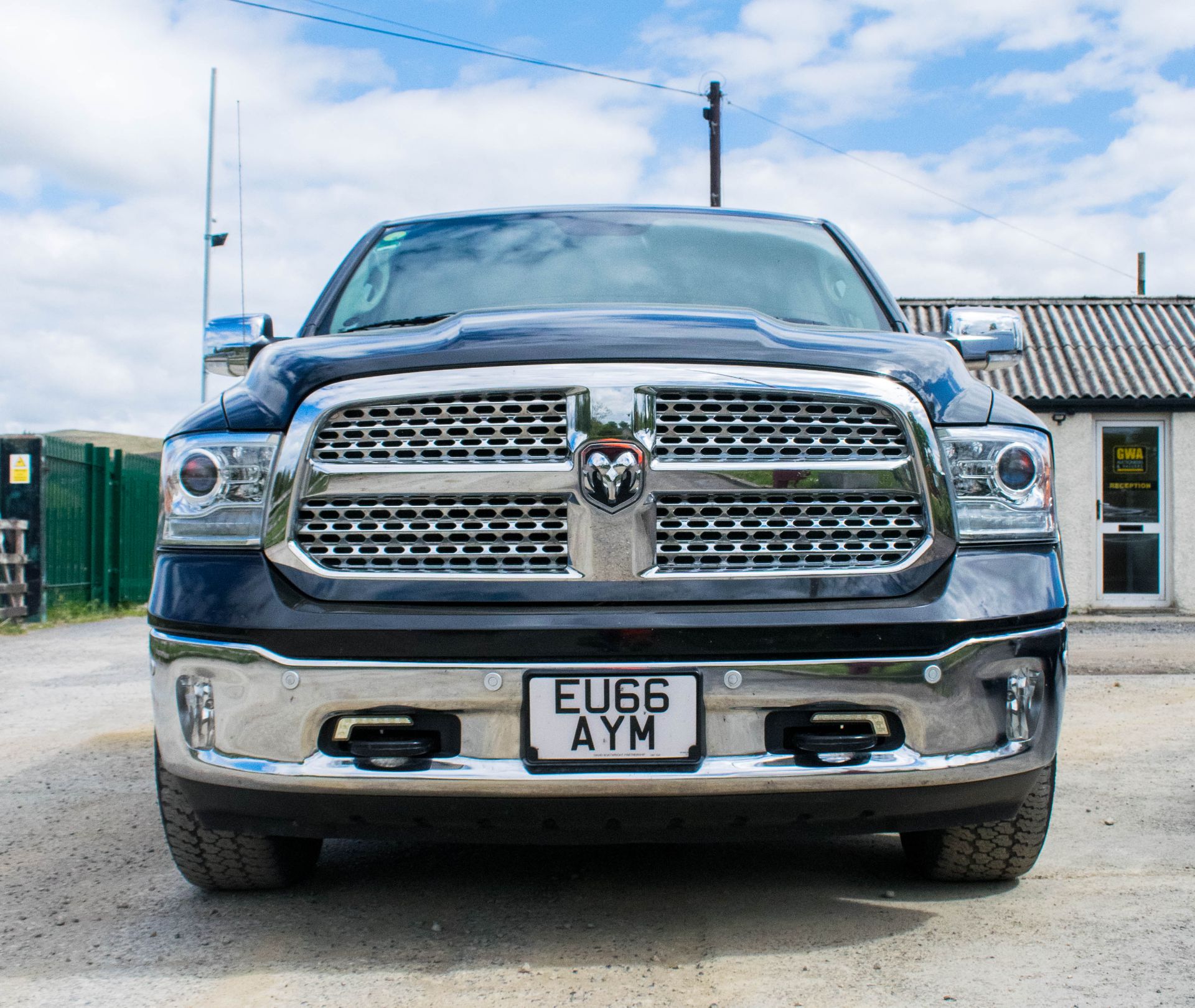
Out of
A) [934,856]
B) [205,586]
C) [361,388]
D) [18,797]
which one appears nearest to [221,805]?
[205,586]

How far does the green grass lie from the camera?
12836 millimetres

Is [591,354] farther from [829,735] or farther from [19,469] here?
[19,469]

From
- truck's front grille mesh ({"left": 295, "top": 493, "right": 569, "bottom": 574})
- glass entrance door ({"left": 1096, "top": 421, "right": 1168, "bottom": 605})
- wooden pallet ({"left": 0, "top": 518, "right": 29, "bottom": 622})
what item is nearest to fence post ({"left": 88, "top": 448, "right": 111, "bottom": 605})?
wooden pallet ({"left": 0, "top": 518, "right": 29, "bottom": 622})

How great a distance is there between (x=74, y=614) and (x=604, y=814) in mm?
13100

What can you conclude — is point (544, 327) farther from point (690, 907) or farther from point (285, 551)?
point (690, 907)

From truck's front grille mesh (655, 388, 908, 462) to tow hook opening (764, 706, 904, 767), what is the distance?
1.76 feet

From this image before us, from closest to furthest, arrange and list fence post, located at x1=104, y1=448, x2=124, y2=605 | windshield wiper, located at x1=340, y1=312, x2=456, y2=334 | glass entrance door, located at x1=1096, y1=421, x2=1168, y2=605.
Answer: windshield wiper, located at x1=340, y1=312, x2=456, y2=334 < glass entrance door, located at x1=1096, y1=421, x2=1168, y2=605 < fence post, located at x1=104, y1=448, x2=124, y2=605

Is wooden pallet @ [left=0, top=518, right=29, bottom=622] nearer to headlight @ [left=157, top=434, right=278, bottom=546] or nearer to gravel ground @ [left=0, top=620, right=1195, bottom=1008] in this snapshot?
gravel ground @ [left=0, top=620, right=1195, bottom=1008]

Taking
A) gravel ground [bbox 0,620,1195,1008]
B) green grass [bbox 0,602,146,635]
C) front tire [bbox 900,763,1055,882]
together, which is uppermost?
front tire [bbox 900,763,1055,882]

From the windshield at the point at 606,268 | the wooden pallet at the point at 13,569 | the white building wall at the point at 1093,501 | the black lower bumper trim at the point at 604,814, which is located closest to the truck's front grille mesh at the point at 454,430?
the black lower bumper trim at the point at 604,814

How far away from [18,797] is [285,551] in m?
2.59

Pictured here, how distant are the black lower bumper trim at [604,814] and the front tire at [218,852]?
0.90ft

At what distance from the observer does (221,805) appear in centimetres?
279

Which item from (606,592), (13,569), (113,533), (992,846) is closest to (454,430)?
(606,592)
